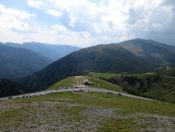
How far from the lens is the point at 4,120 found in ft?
187

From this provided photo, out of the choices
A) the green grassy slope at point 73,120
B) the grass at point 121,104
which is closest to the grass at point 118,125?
the green grassy slope at point 73,120

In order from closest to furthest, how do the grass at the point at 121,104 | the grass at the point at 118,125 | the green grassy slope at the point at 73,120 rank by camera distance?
the grass at the point at 118,125
the green grassy slope at the point at 73,120
the grass at the point at 121,104

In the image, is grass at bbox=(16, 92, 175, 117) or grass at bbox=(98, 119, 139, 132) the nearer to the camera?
grass at bbox=(98, 119, 139, 132)

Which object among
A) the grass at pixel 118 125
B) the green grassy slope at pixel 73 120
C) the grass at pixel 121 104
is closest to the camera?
the grass at pixel 118 125

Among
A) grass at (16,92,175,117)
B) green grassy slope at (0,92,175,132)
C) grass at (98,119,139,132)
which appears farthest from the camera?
grass at (16,92,175,117)

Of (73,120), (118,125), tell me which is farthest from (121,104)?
(118,125)

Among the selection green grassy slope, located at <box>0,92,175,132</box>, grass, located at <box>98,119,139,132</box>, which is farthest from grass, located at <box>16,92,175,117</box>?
grass, located at <box>98,119,139,132</box>

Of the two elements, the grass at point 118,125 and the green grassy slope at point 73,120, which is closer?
the grass at point 118,125

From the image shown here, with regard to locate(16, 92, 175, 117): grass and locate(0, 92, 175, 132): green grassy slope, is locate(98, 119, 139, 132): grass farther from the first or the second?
locate(16, 92, 175, 117): grass

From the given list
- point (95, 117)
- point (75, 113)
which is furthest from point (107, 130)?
point (75, 113)

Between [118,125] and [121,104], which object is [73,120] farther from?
[121,104]

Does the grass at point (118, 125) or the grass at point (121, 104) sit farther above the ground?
the grass at point (121, 104)

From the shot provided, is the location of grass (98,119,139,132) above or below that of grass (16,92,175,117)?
below

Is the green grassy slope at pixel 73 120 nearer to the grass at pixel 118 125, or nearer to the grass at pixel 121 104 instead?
the grass at pixel 118 125
